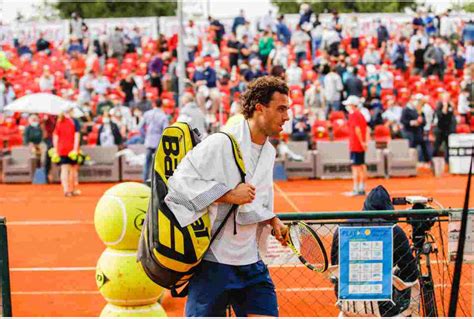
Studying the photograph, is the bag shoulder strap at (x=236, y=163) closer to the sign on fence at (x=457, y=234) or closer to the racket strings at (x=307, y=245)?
the racket strings at (x=307, y=245)

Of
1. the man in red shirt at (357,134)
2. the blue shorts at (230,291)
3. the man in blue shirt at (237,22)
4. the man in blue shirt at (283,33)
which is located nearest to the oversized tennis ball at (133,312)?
the blue shorts at (230,291)

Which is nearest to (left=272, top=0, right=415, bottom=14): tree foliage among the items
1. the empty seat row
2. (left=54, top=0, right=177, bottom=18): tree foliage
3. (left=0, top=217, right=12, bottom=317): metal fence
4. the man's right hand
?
(left=54, top=0, right=177, bottom=18): tree foliage

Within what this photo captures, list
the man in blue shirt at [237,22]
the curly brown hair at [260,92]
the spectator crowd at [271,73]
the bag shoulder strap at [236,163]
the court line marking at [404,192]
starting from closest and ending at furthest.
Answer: the bag shoulder strap at [236,163]
the curly brown hair at [260,92]
the court line marking at [404,192]
the spectator crowd at [271,73]
the man in blue shirt at [237,22]

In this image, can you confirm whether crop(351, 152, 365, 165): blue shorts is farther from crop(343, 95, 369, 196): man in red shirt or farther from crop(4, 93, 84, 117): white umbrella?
crop(4, 93, 84, 117): white umbrella

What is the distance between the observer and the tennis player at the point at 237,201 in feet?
14.2

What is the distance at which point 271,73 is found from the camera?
83.2ft

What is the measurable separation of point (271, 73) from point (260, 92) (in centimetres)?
2095

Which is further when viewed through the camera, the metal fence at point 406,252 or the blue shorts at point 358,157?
the blue shorts at point 358,157

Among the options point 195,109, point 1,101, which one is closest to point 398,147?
point 195,109

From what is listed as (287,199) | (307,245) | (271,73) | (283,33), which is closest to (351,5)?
(283,33)

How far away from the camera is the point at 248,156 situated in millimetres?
4535

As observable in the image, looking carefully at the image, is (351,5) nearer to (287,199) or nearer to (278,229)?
(287,199)

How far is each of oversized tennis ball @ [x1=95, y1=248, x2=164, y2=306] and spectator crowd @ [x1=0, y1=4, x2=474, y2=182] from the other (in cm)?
1144

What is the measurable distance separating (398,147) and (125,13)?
37.5 m
